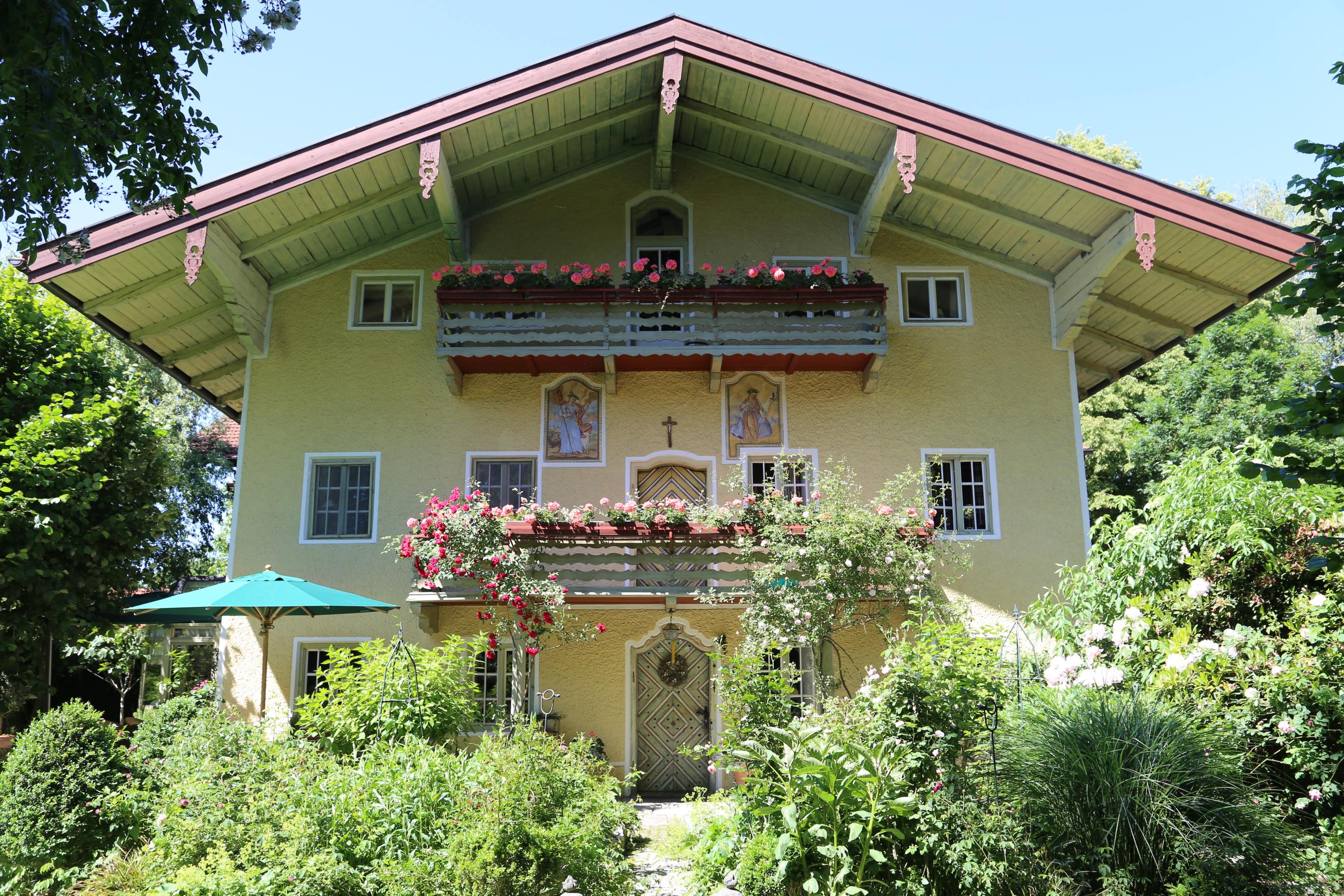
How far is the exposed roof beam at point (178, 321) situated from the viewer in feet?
Result: 47.7

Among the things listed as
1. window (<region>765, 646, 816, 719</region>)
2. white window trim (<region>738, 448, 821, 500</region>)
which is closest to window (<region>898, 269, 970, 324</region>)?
white window trim (<region>738, 448, 821, 500</region>)

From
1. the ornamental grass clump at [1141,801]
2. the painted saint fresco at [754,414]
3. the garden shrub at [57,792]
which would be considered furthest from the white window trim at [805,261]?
the garden shrub at [57,792]

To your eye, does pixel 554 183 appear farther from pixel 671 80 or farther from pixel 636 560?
pixel 636 560

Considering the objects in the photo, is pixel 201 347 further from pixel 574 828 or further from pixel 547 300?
pixel 574 828

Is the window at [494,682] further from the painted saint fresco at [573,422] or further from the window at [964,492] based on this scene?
the window at [964,492]

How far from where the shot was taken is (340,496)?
1477 cm

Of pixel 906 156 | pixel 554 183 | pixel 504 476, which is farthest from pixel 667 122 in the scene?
pixel 504 476

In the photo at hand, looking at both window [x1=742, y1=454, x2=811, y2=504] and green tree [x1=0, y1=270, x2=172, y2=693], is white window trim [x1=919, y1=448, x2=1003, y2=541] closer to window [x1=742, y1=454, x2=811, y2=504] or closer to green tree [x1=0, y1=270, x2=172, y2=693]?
window [x1=742, y1=454, x2=811, y2=504]

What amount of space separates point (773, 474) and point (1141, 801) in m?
8.22

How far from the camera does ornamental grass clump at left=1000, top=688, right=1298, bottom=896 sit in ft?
22.2

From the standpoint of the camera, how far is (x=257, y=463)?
14.7 meters

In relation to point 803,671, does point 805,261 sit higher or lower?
higher

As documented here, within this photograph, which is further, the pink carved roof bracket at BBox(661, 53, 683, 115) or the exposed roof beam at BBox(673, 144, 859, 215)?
the exposed roof beam at BBox(673, 144, 859, 215)

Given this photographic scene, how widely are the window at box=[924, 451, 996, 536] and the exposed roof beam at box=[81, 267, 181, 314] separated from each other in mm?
10501
